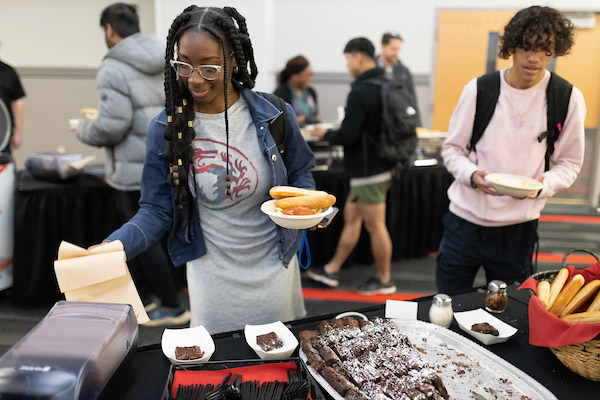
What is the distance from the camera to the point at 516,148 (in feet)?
5.57

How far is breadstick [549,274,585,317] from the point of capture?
114 centimetres

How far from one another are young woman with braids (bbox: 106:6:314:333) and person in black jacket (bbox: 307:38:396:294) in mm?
1463

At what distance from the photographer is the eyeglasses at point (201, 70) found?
1.20 m

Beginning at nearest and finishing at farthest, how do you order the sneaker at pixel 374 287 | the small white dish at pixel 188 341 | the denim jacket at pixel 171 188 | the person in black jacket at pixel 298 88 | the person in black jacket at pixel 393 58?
the small white dish at pixel 188 341, the denim jacket at pixel 171 188, the sneaker at pixel 374 287, the person in black jacket at pixel 298 88, the person in black jacket at pixel 393 58

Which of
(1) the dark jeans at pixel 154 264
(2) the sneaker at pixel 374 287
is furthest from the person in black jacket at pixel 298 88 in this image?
(1) the dark jeans at pixel 154 264

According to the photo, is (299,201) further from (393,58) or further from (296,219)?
(393,58)

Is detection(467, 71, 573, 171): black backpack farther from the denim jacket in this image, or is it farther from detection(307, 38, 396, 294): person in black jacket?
detection(307, 38, 396, 294): person in black jacket

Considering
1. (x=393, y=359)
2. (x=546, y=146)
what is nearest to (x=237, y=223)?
(x=393, y=359)

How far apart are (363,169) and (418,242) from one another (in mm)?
1177

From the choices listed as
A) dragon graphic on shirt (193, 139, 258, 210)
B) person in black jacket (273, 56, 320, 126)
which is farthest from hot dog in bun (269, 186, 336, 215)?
person in black jacket (273, 56, 320, 126)

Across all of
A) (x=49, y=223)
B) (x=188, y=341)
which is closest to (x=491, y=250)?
(x=188, y=341)

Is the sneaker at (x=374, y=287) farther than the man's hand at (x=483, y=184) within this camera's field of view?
Yes

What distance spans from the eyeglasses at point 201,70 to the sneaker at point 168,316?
1919 mm

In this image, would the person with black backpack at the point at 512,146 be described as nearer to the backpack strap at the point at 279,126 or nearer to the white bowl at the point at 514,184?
the white bowl at the point at 514,184
